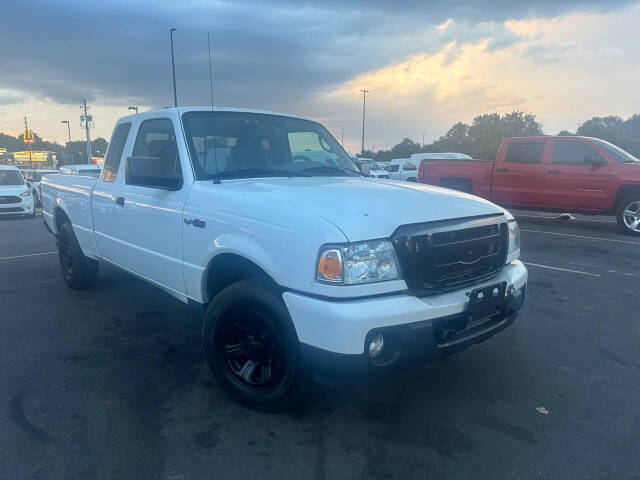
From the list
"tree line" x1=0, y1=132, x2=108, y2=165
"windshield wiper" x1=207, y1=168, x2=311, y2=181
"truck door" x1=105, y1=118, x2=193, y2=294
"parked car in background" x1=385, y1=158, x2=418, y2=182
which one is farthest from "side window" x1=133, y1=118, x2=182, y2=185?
"tree line" x1=0, y1=132, x2=108, y2=165

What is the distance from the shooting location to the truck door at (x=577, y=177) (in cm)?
1018

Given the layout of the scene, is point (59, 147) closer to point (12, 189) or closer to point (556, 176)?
point (12, 189)

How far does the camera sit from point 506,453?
2.58 metres

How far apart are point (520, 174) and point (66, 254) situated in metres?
9.49

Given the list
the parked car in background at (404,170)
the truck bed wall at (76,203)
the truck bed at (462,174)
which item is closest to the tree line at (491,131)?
the parked car in background at (404,170)

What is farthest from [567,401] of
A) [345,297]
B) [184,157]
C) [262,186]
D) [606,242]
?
[606,242]

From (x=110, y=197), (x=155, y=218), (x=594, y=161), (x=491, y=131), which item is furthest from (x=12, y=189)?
(x=491, y=131)

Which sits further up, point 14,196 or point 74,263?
point 74,263

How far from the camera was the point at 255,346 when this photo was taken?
9.66 feet

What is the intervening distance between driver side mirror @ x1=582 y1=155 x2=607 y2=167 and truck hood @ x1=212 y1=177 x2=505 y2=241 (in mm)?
8343

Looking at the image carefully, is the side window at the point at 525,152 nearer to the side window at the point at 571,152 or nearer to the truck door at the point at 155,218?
the side window at the point at 571,152

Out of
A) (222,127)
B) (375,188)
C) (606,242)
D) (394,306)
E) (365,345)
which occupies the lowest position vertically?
(606,242)

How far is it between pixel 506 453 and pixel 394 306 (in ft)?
3.29

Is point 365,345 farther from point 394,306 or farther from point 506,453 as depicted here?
point 506,453
